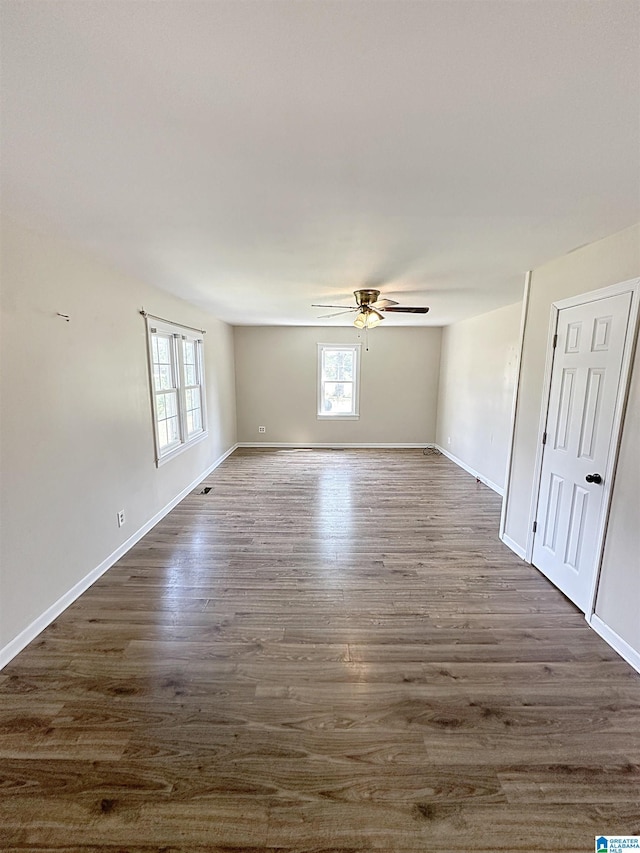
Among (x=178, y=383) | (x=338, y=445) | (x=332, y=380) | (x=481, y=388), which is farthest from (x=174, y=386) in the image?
(x=481, y=388)

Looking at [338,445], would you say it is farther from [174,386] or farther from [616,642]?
[616,642]

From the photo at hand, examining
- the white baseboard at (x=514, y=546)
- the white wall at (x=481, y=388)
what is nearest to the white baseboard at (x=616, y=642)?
the white baseboard at (x=514, y=546)

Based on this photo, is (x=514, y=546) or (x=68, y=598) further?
(x=514, y=546)

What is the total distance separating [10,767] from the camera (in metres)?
1.41

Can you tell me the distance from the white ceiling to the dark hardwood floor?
2446 millimetres

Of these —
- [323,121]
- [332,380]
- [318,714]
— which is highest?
[323,121]

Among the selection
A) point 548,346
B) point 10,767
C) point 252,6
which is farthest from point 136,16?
point 548,346

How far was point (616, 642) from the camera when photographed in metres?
2.01

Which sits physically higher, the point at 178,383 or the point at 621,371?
the point at 621,371

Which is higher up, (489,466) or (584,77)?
(584,77)

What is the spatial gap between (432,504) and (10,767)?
152 inches

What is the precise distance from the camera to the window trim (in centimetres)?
349

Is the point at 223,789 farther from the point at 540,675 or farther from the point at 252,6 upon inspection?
the point at 252,6

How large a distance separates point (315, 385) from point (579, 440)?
4922 mm
